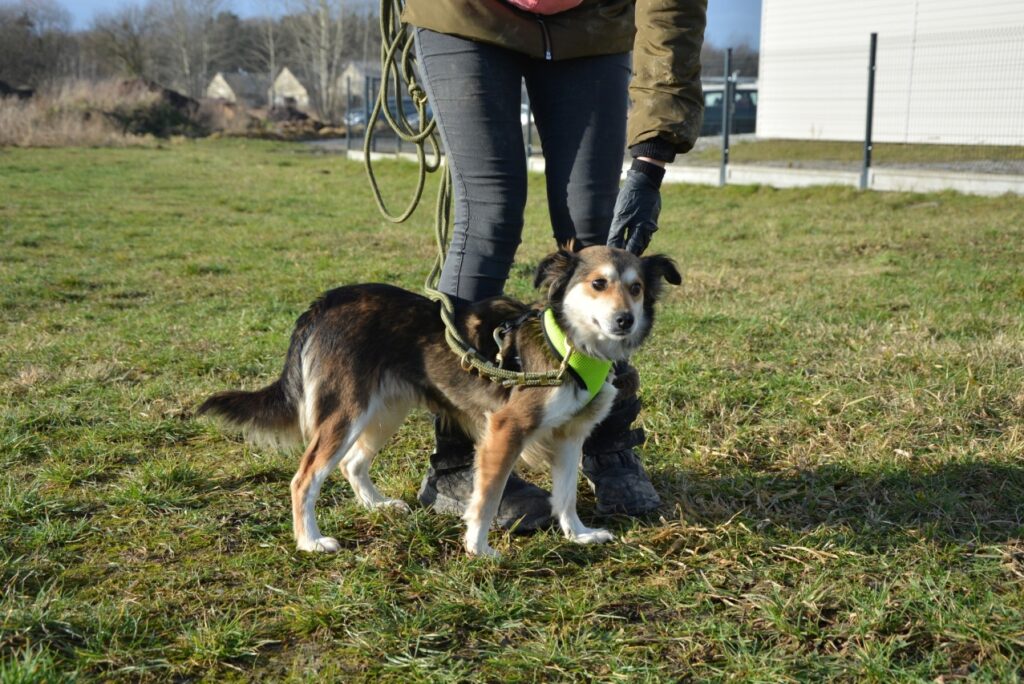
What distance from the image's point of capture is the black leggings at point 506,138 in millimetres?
2850

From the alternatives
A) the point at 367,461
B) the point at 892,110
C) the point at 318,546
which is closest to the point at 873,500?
the point at 367,461

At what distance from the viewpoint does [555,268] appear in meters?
2.88

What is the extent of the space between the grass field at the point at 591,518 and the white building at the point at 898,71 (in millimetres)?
9476

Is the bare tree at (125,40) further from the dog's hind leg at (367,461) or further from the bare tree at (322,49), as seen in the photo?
the dog's hind leg at (367,461)

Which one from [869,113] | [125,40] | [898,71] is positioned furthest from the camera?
[125,40]

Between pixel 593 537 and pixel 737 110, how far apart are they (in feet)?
82.0

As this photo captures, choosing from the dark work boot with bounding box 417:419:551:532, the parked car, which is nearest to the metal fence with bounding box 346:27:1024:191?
the parked car

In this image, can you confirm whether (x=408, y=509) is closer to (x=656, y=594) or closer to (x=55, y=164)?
(x=656, y=594)

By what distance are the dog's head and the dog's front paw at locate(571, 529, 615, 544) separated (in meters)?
0.58

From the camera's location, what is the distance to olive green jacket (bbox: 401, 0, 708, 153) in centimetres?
278

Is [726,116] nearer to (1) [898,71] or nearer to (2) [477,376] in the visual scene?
(1) [898,71]

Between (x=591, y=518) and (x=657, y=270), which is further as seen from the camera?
(x=591, y=518)

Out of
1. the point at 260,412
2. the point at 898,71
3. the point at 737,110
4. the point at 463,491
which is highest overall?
the point at 898,71

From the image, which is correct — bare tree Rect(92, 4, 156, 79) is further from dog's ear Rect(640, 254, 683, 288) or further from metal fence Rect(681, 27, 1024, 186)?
dog's ear Rect(640, 254, 683, 288)
